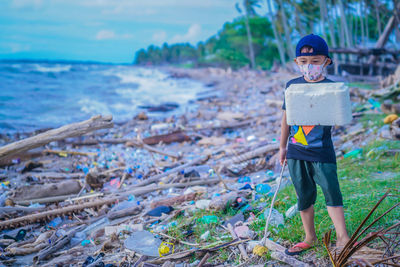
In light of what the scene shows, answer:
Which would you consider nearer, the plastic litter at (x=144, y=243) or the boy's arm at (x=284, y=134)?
the boy's arm at (x=284, y=134)

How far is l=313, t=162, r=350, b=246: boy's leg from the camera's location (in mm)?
2502

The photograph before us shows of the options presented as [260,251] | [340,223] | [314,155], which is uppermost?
[314,155]

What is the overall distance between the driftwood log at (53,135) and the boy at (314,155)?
422cm

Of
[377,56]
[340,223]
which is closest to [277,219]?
[340,223]

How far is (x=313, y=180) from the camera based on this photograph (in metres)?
2.71

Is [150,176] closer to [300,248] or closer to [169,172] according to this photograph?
[169,172]

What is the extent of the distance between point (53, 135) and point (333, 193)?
4.98 m

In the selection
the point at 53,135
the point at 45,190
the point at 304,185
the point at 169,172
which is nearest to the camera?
the point at 304,185

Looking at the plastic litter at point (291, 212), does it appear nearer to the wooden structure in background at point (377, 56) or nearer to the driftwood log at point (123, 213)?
the driftwood log at point (123, 213)

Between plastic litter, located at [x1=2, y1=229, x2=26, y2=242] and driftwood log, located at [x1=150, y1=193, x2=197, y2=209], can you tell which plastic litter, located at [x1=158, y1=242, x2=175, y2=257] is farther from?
plastic litter, located at [x1=2, y1=229, x2=26, y2=242]

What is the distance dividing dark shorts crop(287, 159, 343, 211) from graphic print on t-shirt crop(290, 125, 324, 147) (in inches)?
6.3

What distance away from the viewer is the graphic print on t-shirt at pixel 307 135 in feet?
8.25

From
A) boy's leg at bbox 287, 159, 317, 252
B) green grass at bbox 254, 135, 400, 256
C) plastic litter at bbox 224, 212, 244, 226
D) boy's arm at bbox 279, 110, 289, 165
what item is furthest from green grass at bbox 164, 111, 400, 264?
boy's arm at bbox 279, 110, 289, 165

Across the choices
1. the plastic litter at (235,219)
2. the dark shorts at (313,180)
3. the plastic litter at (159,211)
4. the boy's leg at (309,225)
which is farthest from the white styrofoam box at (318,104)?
the plastic litter at (159,211)
